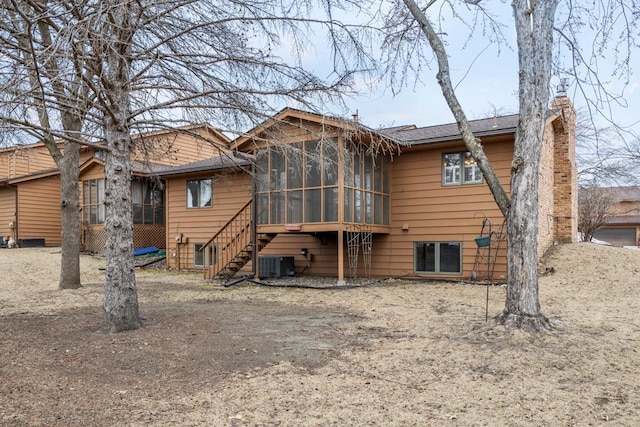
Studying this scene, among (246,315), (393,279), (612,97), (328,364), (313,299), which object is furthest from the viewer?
(393,279)

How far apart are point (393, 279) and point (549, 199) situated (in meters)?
4.74

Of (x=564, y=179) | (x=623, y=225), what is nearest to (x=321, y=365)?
(x=564, y=179)

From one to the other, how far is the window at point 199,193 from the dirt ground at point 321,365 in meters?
7.39

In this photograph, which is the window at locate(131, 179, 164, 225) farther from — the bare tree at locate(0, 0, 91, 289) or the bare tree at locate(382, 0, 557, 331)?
the bare tree at locate(382, 0, 557, 331)

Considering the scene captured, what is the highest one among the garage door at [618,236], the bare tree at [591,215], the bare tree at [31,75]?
the bare tree at [31,75]

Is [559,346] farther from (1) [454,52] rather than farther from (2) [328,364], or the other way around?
(1) [454,52]

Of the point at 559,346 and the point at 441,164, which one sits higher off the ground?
the point at 441,164

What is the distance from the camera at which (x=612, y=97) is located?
6402 mm

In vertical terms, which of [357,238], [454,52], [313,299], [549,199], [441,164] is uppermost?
[454,52]

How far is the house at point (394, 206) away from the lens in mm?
11141

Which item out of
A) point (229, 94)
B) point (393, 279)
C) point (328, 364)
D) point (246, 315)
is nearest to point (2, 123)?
point (229, 94)

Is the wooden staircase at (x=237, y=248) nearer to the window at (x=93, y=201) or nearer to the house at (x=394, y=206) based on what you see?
the house at (x=394, y=206)

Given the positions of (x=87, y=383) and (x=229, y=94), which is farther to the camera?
(x=229, y=94)

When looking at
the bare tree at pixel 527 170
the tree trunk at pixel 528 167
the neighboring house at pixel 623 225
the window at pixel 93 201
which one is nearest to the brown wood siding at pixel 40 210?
the window at pixel 93 201
